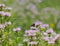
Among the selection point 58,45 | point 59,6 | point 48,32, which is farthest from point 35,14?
point 48,32

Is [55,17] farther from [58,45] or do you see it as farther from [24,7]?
[58,45]

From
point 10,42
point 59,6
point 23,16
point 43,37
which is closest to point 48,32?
point 43,37

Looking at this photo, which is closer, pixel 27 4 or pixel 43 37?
pixel 43 37

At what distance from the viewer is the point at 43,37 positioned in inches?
99.3

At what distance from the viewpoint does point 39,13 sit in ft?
16.8

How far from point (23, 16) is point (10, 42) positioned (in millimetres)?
2108

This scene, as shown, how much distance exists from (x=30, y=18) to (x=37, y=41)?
2.34 m

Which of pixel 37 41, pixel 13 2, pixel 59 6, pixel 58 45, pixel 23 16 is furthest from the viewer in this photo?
pixel 59 6

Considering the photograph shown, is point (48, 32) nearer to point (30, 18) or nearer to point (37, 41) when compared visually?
point (37, 41)

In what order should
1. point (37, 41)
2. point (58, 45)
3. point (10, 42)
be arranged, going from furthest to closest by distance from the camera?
1. point (58, 45)
2. point (10, 42)
3. point (37, 41)

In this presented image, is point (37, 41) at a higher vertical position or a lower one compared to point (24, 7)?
lower

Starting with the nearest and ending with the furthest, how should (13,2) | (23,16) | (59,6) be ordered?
(23,16)
(13,2)
(59,6)

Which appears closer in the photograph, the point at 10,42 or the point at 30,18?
the point at 10,42

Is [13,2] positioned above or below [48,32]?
above
